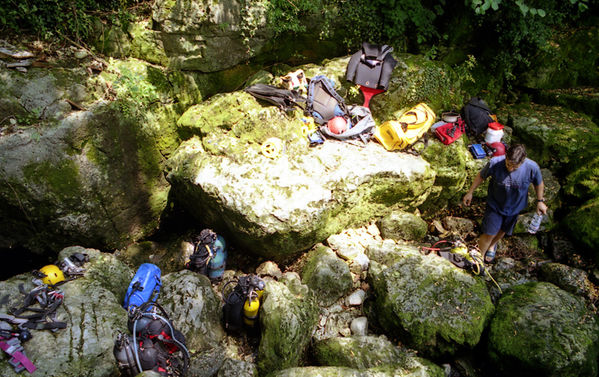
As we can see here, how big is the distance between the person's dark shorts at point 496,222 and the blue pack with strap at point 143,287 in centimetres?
493

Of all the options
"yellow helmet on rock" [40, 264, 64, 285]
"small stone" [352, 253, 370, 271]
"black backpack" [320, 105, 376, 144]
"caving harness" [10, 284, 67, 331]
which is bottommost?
"small stone" [352, 253, 370, 271]

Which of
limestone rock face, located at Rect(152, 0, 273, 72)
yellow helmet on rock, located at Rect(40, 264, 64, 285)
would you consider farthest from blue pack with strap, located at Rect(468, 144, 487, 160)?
yellow helmet on rock, located at Rect(40, 264, 64, 285)

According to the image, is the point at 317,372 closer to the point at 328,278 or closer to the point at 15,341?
the point at 328,278

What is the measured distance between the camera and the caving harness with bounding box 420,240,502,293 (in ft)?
16.4

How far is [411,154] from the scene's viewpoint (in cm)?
593

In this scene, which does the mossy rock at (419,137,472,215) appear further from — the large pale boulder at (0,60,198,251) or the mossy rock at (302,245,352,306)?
the large pale boulder at (0,60,198,251)

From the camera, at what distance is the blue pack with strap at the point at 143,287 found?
4508 mm

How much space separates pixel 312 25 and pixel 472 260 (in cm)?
509

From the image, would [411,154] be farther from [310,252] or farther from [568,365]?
[568,365]

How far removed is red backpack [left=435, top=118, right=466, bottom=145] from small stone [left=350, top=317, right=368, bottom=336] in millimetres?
3501

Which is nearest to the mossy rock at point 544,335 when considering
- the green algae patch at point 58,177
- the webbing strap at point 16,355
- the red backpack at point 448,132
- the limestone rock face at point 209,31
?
A: the red backpack at point 448,132

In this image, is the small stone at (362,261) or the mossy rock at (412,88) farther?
A: the mossy rock at (412,88)

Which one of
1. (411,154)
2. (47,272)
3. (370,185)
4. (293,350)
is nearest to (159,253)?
(47,272)

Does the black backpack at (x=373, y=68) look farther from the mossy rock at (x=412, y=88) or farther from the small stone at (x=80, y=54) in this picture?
the small stone at (x=80, y=54)
